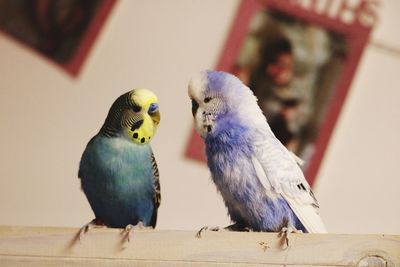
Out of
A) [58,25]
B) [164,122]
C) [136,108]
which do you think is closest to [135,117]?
[136,108]

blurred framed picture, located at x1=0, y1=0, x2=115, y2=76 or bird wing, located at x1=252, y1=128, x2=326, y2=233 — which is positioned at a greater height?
blurred framed picture, located at x1=0, y1=0, x2=115, y2=76

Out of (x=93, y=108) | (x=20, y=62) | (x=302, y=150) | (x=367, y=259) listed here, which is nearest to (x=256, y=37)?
(x=302, y=150)

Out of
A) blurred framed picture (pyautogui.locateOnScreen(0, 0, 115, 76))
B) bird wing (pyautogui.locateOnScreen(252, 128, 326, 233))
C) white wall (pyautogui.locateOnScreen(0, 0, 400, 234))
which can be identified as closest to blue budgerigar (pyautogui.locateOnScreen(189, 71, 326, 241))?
bird wing (pyautogui.locateOnScreen(252, 128, 326, 233))

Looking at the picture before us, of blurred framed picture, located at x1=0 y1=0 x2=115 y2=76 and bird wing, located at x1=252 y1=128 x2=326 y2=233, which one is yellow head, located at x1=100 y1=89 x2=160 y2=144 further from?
blurred framed picture, located at x1=0 y1=0 x2=115 y2=76

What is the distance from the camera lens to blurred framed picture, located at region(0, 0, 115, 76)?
1.58 metres

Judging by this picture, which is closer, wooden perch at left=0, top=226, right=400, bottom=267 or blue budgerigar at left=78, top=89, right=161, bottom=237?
wooden perch at left=0, top=226, right=400, bottom=267

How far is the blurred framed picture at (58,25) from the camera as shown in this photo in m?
1.58

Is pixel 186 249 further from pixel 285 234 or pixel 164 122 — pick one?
pixel 164 122

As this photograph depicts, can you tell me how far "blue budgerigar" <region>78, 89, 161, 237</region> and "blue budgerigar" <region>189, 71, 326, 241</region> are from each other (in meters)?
0.09

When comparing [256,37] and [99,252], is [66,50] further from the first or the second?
[99,252]

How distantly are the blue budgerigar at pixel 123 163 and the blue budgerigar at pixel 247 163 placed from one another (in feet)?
0.28

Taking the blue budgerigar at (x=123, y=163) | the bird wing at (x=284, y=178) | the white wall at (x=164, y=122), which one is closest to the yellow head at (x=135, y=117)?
the blue budgerigar at (x=123, y=163)

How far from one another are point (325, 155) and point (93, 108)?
58 centimetres

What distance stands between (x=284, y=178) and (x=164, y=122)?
Answer: 72cm
